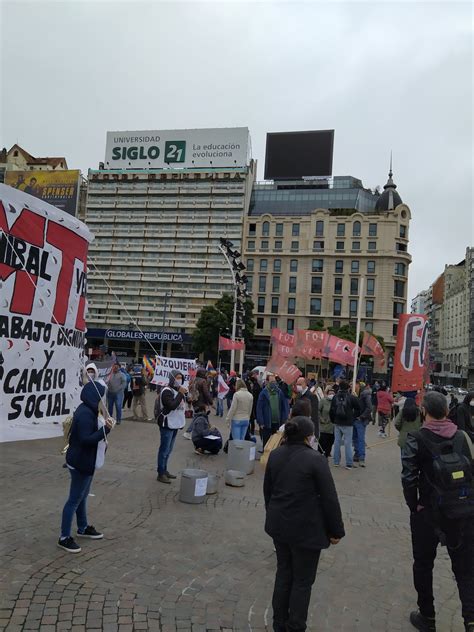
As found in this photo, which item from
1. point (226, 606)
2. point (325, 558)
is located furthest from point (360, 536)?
point (226, 606)

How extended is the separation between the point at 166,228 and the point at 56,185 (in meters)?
18.5

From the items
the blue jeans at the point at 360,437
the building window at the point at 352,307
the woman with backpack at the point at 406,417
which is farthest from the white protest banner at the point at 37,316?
the building window at the point at 352,307

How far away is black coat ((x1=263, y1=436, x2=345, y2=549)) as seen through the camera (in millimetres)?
3324

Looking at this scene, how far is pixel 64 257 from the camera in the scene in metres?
4.51

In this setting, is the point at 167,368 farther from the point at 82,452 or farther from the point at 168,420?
the point at 82,452

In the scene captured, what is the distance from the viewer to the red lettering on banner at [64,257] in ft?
14.3

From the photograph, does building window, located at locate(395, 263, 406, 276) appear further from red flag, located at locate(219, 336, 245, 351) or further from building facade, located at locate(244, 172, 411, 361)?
red flag, located at locate(219, 336, 245, 351)

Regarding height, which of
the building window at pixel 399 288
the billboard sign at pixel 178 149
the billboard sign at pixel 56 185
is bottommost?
the building window at pixel 399 288

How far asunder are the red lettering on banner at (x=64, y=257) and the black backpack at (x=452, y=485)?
344 cm

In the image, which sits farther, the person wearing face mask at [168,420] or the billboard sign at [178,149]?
the billboard sign at [178,149]

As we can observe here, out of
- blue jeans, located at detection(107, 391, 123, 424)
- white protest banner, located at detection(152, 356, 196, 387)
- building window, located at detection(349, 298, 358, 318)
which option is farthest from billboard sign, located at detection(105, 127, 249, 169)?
white protest banner, located at detection(152, 356, 196, 387)

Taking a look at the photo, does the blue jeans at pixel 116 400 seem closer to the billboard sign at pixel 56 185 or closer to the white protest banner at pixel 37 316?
the white protest banner at pixel 37 316

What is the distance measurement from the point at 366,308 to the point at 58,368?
63.9 meters

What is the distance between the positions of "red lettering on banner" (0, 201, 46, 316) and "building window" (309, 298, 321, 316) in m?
63.9
